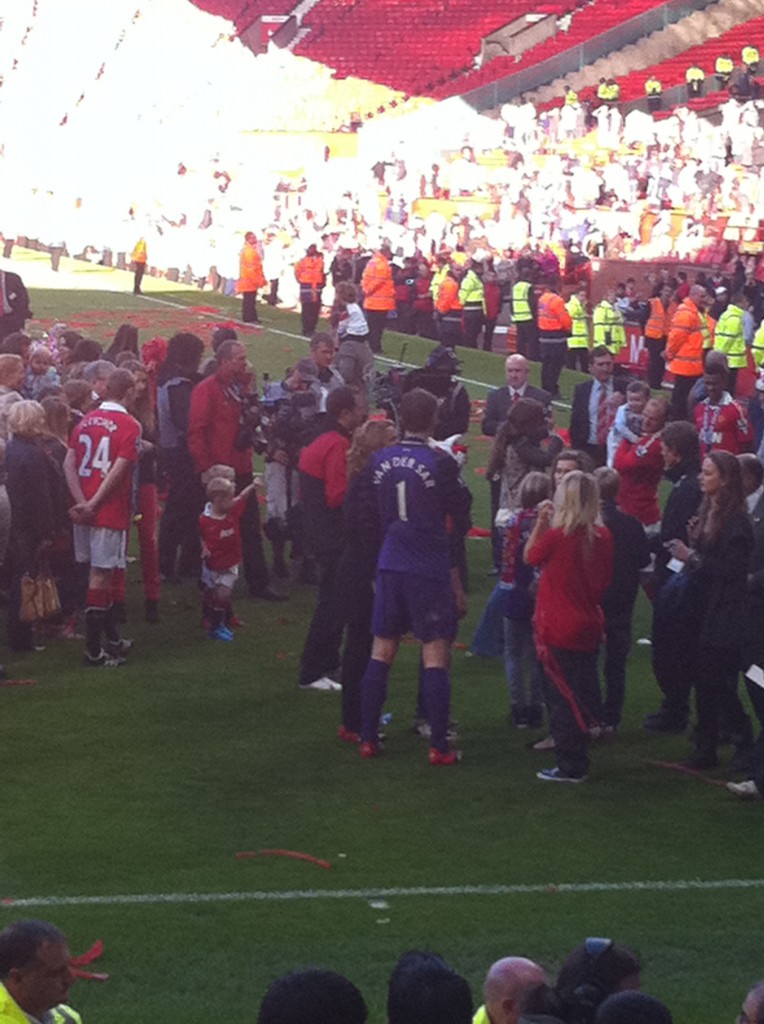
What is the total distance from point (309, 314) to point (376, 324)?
79.3 inches

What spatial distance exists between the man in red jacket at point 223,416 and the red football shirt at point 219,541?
2.67ft

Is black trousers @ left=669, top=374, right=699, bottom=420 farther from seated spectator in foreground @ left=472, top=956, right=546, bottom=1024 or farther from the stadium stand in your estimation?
the stadium stand

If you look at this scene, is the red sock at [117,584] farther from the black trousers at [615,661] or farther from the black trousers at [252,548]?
the black trousers at [615,661]

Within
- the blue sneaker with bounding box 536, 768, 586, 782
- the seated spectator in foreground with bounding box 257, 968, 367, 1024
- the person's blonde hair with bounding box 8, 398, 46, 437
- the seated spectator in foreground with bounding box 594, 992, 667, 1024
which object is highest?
the person's blonde hair with bounding box 8, 398, 46, 437

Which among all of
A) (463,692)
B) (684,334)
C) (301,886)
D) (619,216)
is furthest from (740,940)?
(619,216)

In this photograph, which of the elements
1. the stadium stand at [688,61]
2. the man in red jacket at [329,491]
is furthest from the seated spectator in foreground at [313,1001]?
the stadium stand at [688,61]

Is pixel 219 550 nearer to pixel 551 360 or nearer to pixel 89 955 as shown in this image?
pixel 89 955

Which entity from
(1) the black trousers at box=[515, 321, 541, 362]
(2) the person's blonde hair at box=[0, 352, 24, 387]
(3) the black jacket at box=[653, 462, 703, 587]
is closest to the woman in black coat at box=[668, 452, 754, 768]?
(3) the black jacket at box=[653, 462, 703, 587]

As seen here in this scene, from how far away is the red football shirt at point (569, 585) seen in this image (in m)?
10.2

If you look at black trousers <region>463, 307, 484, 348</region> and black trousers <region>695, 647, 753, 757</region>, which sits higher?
black trousers <region>463, 307, 484, 348</region>

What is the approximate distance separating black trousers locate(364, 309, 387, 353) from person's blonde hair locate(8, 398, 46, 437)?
64.5ft

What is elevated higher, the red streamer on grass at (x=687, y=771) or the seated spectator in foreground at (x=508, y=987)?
the seated spectator in foreground at (x=508, y=987)

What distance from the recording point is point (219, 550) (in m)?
13.5

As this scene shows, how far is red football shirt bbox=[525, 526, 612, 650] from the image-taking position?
10.2 metres
